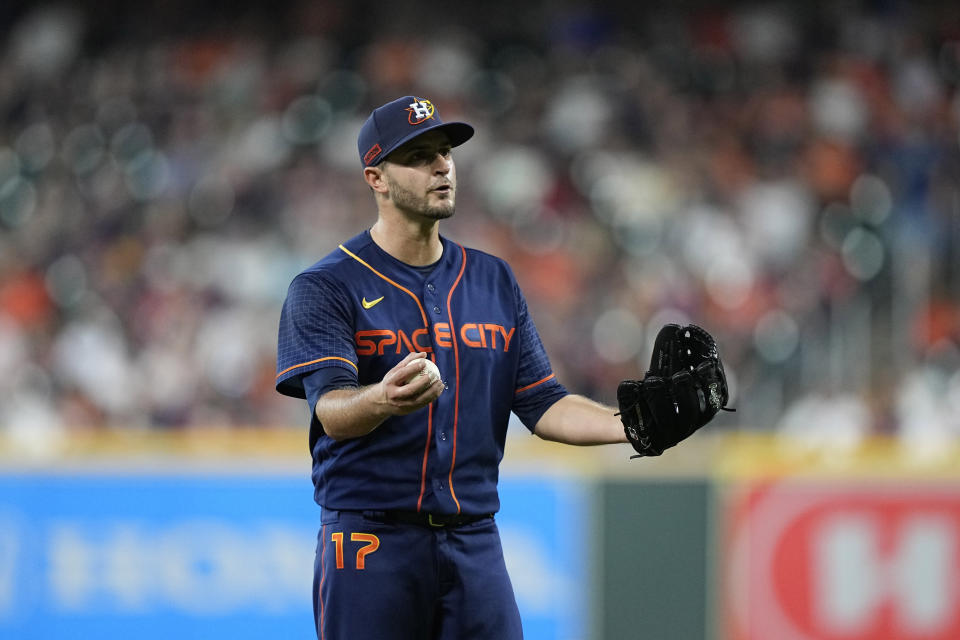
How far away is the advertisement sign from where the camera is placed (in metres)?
6.55

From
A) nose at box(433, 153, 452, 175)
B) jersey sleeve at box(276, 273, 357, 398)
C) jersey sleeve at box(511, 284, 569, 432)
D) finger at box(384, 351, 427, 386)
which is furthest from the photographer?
jersey sleeve at box(511, 284, 569, 432)

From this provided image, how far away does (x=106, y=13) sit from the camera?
12.2 m

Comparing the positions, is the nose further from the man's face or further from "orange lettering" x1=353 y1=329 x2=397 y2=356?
"orange lettering" x1=353 y1=329 x2=397 y2=356

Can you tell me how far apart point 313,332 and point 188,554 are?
385 centimetres

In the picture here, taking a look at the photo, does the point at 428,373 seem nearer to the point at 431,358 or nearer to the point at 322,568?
the point at 431,358

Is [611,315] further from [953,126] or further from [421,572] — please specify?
[421,572]

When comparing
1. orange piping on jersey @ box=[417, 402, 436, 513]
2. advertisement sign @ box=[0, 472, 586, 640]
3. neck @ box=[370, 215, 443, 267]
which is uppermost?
neck @ box=[370, 215, 443, 267]

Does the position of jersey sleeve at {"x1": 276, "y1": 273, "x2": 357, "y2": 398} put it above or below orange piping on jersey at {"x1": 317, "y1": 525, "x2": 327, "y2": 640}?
above

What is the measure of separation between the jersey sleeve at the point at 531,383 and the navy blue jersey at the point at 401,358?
7cm

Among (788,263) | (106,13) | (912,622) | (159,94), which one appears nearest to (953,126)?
(788,263)

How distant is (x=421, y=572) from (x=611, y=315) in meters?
5.45

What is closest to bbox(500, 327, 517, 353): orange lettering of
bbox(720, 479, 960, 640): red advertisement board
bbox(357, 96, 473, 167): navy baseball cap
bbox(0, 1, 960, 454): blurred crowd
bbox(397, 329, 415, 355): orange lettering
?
bbox(397, 329, 415, 355): orange lettering

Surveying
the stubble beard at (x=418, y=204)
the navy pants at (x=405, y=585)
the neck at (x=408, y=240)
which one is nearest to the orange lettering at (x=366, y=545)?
the navy pants at (x=405, y=585)

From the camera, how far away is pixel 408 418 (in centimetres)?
325
